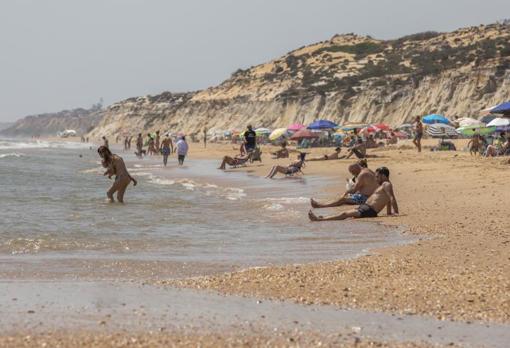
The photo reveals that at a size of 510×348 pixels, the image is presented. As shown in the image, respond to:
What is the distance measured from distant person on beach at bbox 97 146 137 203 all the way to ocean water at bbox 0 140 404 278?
35cm

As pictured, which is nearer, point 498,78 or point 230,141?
point 498,78

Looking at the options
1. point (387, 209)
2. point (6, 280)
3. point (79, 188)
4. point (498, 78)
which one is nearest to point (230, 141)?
point (498, 78)

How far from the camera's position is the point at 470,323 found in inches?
181

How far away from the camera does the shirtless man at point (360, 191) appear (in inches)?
472

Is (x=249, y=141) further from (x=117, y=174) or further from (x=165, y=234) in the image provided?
(x=165, y=234)

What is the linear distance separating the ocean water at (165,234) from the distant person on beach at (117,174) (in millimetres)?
352

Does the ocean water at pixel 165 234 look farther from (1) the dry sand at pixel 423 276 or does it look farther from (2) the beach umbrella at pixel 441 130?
(2) the beach umbrella at pixel 441 130

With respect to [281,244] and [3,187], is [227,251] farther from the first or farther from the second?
[3,187]

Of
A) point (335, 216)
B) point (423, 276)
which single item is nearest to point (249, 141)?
point (335, 216)

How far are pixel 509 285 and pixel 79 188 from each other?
14.1 meters

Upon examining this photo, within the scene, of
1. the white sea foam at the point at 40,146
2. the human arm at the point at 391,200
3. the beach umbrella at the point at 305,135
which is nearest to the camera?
the human arm at the point at 391,200

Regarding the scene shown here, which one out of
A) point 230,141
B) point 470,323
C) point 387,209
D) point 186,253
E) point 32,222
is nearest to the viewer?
point 470,323

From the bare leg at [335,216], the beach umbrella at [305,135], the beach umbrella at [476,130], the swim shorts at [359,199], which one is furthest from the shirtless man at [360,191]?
the beach umbrella at [305,135]

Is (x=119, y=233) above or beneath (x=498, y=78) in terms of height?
beneath
